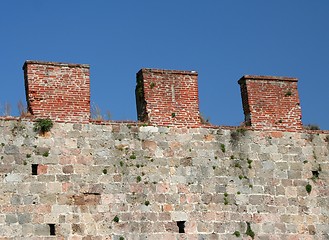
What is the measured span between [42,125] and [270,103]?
5410 millimetres

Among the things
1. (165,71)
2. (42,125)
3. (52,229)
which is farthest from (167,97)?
(52,229)

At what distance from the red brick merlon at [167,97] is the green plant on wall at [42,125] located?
2.18 meters

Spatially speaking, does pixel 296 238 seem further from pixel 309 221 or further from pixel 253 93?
pixel 253 93

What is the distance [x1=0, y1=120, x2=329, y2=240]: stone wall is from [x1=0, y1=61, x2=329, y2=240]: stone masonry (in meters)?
0.02

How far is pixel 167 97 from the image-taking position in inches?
649

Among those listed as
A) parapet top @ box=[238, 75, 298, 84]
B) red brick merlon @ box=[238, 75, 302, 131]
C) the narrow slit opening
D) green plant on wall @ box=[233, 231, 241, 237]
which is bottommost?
green plant on wall @ box=[233, 231, 241, 237]

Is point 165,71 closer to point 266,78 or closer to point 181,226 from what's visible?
point 266,78

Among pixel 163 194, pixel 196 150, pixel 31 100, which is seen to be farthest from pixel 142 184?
pixel 31 100

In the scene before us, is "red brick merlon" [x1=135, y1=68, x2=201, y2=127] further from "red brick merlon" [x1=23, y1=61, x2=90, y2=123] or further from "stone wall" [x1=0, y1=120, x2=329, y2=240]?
"red brick merlon" [x1=23, y1=61, x2=90, y2=123]

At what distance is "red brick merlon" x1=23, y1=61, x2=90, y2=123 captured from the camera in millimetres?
15484

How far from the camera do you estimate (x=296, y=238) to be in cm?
1619

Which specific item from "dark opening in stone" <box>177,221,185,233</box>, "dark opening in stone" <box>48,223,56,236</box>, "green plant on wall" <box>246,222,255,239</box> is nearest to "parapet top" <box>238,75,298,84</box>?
"green plant on wall" <box>246,222,255,239</box>

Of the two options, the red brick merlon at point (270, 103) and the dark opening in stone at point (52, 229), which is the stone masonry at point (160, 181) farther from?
the red brick merlon at point (270, 103)

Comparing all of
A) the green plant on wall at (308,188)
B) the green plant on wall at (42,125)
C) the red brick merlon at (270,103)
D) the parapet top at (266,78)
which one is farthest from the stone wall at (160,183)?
the parapet top at (266,78)
